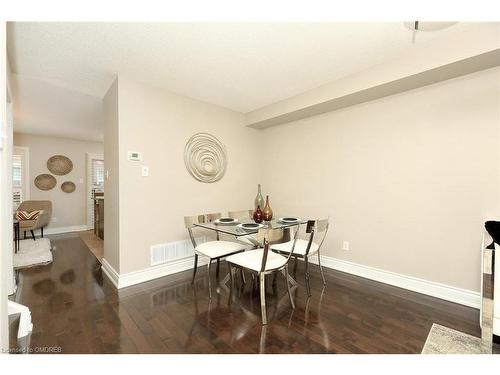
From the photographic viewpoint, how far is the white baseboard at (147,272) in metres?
2.59

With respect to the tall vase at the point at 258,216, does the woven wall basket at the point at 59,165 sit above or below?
above

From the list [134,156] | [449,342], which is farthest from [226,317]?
[134,156]

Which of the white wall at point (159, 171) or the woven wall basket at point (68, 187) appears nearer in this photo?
the white wall at point (159, 171)

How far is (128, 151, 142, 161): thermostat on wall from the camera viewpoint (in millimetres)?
2670

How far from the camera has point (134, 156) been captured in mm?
2701

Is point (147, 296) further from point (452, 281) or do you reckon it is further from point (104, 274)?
point (452, 281)

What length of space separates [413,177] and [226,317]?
95.4 inches

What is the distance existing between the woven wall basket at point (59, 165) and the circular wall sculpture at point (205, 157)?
4.54m

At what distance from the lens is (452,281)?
2268 millimetres

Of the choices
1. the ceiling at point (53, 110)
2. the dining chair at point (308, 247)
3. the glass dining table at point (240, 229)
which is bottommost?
the dining chair at point (308, 247)

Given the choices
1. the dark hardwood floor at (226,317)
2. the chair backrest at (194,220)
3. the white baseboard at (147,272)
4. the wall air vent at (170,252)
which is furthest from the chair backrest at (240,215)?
the dark hardwood floor at (226,317)

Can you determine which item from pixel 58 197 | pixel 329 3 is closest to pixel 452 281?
pixel 329 3

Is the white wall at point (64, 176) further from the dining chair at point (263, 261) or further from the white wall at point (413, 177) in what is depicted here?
the white wall at point (413, 177)

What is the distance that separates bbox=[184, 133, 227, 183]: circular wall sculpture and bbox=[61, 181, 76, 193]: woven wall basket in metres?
4.57
